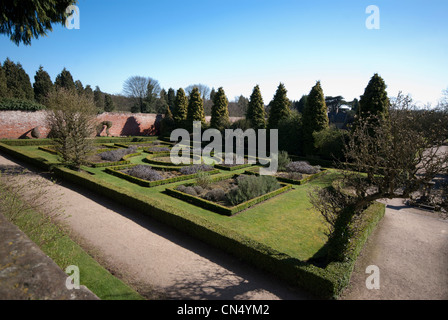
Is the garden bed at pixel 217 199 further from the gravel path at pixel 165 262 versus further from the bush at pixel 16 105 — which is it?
the bush at pixel 16 105

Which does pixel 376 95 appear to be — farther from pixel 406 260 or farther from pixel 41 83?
pixel 41 83

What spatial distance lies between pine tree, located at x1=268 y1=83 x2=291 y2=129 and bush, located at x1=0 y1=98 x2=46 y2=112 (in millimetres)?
22905

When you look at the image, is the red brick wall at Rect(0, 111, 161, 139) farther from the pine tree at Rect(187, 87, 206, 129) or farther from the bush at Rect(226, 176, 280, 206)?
the bush at Rect(226, 176, 280, 206)

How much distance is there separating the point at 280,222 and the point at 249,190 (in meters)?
2.29

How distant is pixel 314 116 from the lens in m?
19.6

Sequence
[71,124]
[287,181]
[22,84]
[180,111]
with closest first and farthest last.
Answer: [71,124]
[287,181]
[180,111]
[22,84]

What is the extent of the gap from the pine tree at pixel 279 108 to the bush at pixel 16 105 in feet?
75.1

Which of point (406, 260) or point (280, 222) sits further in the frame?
point (280, 222)

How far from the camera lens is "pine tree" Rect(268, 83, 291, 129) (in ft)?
76.4

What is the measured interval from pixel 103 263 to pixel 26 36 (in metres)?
7.00

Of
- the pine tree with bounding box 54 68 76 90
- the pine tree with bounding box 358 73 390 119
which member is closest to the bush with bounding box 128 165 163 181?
the pine tree with bounding box 358 73 390 119

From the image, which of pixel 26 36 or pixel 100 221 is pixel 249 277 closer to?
pixel 100 221

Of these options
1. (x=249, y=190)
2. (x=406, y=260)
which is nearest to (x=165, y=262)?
(x=249, y=190)
